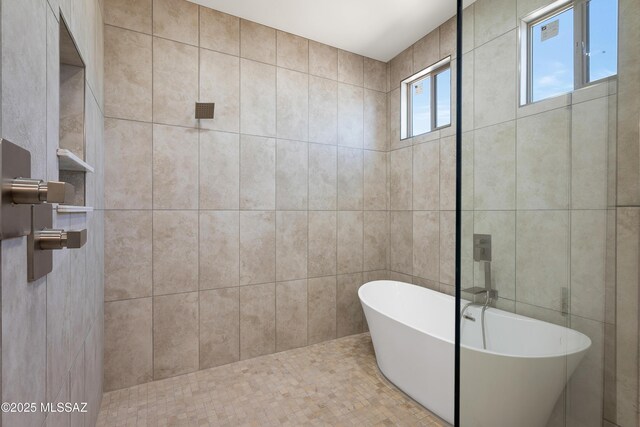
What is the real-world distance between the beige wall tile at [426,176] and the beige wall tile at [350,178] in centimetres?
56

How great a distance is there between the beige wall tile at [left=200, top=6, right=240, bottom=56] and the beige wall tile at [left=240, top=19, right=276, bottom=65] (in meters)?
0.05

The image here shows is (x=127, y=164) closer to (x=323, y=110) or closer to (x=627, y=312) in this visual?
(x=323, y=110)

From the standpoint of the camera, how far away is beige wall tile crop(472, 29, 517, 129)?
860mm

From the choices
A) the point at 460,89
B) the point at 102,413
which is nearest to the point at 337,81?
the point at 460,89

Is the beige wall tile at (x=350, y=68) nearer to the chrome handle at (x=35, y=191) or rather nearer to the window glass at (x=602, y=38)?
the window glass at (x=602, y=38)

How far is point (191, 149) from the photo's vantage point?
238 cm

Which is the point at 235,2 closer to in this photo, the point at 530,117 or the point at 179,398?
the point at 530,117

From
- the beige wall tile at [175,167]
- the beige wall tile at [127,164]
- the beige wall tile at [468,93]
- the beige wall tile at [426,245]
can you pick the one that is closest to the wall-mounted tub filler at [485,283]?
the beige wall tile at [468,93]

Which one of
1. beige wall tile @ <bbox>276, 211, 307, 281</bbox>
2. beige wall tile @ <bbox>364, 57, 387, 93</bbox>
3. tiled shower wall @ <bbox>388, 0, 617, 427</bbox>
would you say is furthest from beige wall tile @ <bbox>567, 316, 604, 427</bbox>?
beige wall tile @ <bbox>364, 57, 387, 93</bbox>

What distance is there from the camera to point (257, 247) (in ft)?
8.65

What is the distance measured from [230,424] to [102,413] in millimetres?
858

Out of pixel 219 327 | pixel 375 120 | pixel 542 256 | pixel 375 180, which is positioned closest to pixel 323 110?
pixel 375 120

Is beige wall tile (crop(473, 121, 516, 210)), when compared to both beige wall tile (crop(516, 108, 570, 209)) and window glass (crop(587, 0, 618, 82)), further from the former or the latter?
window glass (crop(587, 0, 618, 82))

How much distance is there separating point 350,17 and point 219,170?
1.73 metres
